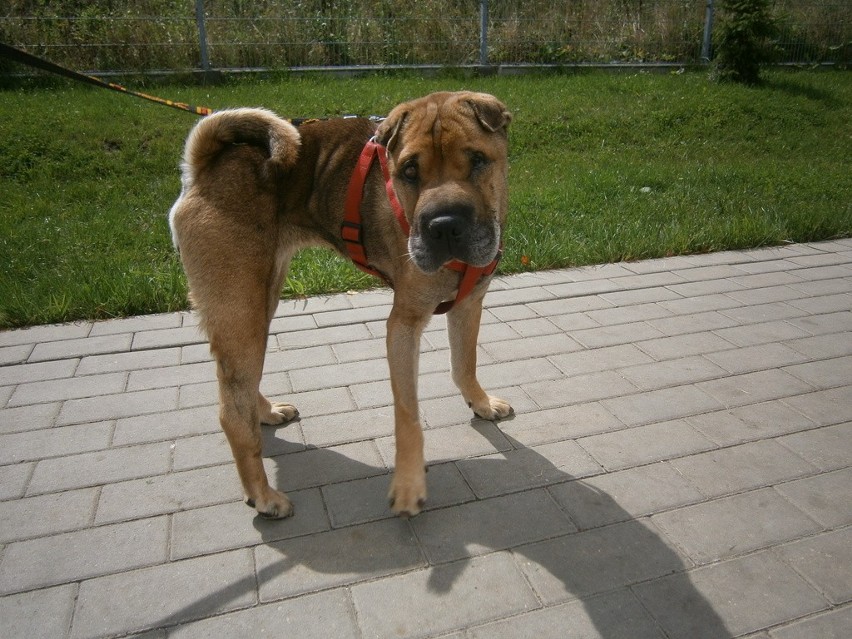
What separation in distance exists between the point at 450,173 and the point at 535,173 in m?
6.10

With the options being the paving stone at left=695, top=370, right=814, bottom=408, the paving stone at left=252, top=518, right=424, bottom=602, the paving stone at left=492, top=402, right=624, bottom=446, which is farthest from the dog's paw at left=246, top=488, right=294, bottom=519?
the paving stone at left=695, top=370, right=814, bottom=408

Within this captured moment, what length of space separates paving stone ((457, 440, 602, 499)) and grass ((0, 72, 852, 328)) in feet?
7.99

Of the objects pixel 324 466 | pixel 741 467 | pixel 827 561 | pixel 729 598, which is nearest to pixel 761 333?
pixel 741 467

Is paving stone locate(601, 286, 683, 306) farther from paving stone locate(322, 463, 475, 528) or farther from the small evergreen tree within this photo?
the small evergreen tree

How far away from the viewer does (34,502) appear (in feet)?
9.48

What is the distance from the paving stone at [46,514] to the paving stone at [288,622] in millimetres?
815

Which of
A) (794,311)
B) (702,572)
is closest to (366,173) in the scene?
(702,572)

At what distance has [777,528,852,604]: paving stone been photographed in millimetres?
2408

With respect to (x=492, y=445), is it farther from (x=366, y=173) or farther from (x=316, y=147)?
(x=316, y=147)

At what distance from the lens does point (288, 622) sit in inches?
91.2

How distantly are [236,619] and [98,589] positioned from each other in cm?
56

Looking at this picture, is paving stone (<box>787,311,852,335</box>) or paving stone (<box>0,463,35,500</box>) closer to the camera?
paving stone (<box>0,463,35,500</box>)

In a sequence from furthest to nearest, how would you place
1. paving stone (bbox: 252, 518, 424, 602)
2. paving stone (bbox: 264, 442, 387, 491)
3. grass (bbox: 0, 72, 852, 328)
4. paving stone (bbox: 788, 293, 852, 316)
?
grass (bbox: 0, 72, 852, 328) < paving stone (bbox: 788, 293, 852, 316) < paving stone (bbox: 264, 442, 387, 491) < paving stone (bbox: 252, 518, 424, 602)

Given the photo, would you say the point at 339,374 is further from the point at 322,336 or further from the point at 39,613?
the point at 39,613
